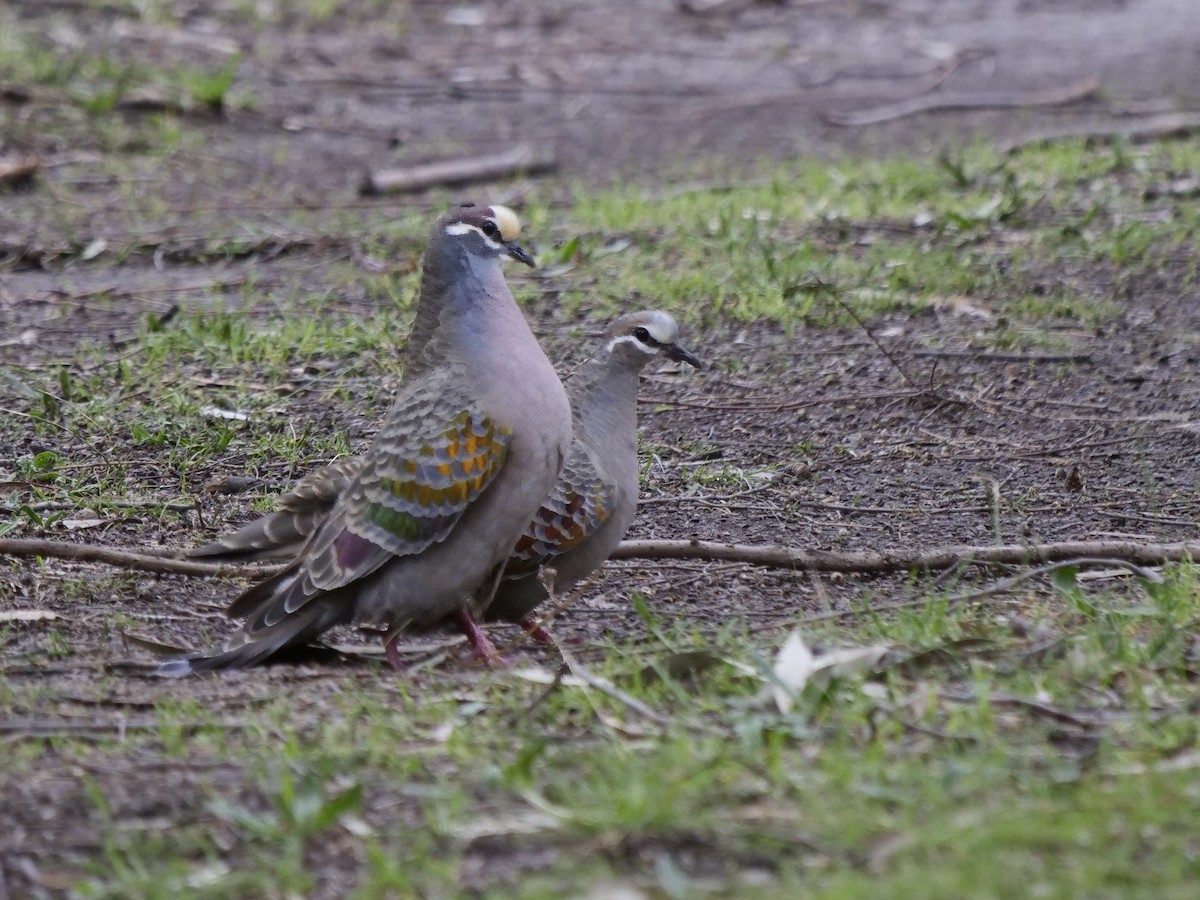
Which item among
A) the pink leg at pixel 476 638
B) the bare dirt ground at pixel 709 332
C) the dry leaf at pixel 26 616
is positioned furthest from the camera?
the bare dirt ground at pixel 709 332

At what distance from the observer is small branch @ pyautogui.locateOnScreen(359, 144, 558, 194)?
981 cm

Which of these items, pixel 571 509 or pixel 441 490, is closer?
pixel 441 490

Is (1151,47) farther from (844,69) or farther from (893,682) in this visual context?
(893,682)

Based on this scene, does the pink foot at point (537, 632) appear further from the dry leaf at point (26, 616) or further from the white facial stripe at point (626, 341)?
the dry leaf at point (26, 616)

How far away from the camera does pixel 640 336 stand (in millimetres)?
5180

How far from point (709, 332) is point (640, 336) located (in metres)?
2.07

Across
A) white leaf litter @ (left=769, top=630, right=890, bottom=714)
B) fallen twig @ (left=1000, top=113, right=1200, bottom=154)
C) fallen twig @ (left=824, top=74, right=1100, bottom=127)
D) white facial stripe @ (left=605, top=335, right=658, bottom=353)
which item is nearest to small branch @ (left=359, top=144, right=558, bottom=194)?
fallen twig @ (left=824, top=74, right=1100, bottom=127)

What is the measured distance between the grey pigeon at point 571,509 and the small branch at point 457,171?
194 inches

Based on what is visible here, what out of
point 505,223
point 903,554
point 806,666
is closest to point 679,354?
point 505,223

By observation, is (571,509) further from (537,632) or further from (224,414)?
(224,414)


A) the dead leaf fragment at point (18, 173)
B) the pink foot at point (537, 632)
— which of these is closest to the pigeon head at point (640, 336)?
the pink foot at point (537, 632)

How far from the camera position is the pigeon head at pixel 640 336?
16.9 feet

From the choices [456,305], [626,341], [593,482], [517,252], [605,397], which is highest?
[517,252]

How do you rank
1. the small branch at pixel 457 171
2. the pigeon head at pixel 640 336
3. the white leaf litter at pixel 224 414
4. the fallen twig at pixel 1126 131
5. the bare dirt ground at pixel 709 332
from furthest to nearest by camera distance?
1. the fallen twig at pixel 1126 131
2. the small branch at pixel 457 171
3. the white leaf litter at pixel 224 414
4. the pigeon head at pixel 640 336
5. the bare dirt ground at pixel 709 332
